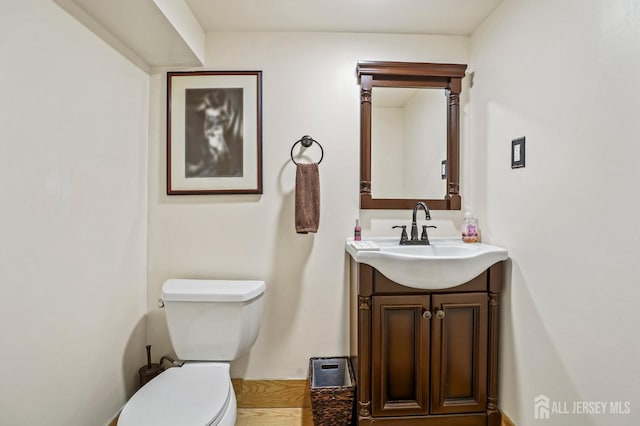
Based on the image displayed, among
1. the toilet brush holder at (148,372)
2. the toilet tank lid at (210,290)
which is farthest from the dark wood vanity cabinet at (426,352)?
the toilet brush holder at (148,372)

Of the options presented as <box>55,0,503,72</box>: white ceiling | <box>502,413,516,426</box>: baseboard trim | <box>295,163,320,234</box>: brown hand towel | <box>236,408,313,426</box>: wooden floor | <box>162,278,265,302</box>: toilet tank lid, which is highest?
<box>55,0,503,72</box>: white ceiling

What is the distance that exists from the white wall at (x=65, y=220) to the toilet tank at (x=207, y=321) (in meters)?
0.31

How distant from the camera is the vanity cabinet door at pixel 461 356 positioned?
4.91 feet

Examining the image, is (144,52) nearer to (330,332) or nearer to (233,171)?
(233,171)

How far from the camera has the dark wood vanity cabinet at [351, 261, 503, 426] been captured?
1486mm

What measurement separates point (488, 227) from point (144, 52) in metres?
2.09

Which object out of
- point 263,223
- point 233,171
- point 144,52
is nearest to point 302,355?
point 263,223

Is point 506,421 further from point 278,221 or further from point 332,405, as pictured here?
point 278,221

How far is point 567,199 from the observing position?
3.83 ft

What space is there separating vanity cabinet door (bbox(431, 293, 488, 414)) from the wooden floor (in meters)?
0.71

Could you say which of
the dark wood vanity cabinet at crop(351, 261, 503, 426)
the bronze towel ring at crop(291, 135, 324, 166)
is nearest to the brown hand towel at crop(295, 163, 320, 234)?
the bronze towel ring at crop(291, 135, 324, 166)

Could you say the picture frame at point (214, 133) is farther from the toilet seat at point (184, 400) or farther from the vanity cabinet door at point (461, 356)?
the vanity cabinet door at point (461, 356)

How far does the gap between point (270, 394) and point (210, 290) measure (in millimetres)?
762

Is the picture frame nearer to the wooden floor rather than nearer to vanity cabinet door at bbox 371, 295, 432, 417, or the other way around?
vanity cabinet door at bbox 371, 295, 432, 417
